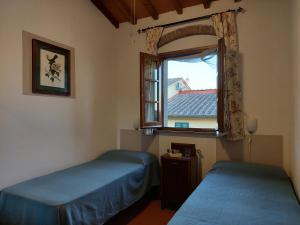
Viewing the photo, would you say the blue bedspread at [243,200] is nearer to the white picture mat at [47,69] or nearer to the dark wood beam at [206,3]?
the white picture mat at [47,69]

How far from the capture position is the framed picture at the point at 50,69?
2.46m

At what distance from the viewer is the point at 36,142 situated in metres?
2.48

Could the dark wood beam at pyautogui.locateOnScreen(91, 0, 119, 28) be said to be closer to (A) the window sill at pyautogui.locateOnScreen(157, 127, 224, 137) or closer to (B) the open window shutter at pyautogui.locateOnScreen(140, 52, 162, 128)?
(B) the open window shutter at pyautogui.locateOnScreen(140, 52, 162, 128)

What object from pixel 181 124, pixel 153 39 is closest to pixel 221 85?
pixel 181 124

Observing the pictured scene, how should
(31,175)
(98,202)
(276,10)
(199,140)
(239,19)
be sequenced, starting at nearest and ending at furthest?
(98,202) < (31,175) < (276,10) < (239,19) < (199,140)

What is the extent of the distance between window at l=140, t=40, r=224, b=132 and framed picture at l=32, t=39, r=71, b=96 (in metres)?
1.02

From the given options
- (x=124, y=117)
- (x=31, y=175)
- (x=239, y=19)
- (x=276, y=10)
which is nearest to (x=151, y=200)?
(x=124, y=117)

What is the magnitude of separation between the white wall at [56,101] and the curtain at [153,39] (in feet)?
2.31

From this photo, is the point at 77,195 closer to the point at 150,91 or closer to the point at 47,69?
the point at 47,69

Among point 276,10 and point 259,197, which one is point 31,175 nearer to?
point 259,197

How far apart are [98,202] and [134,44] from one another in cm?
256

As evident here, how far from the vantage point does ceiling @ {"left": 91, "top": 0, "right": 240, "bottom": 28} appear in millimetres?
3196

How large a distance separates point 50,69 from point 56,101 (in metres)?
0.39

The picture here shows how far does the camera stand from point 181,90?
3.62 meters
